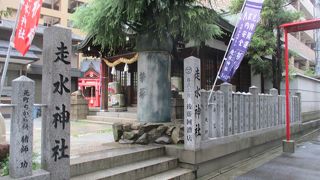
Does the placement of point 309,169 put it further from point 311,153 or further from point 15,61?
point 15,61

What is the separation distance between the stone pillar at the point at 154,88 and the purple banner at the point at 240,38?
1901 mm

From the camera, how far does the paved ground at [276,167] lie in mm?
8070

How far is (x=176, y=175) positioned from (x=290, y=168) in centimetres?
362

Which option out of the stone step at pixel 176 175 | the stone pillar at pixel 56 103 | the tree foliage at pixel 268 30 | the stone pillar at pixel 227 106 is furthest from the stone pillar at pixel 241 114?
the stone pillar at pixel 56 103

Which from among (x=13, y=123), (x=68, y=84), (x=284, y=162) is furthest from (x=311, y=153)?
(x=13, y=123)

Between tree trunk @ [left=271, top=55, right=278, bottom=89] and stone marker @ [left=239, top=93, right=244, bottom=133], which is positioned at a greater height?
tree trunk @ [left=271, top=55, right=278, bottom=89]

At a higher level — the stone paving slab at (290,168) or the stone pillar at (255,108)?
the stone pillar at (255,108)

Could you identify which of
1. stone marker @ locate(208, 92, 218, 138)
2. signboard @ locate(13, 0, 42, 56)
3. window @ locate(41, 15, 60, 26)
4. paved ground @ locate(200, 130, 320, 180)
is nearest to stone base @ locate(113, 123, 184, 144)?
stone marker @ locate(208, 92, 218, 138)

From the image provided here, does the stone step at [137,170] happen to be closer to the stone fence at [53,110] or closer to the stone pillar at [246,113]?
the stone fence at [53,110]

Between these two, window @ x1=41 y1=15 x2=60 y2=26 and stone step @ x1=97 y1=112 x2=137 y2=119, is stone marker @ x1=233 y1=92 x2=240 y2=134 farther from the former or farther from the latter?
window @ x1=41 y1=15 x2=60 y2=26

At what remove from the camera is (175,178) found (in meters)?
7.11

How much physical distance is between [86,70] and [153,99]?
840 inches

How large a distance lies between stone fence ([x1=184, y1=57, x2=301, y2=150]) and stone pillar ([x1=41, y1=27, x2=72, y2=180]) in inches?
125

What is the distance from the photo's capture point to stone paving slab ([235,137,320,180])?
8.00 meters
